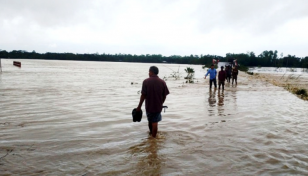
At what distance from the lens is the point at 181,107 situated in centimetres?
1058

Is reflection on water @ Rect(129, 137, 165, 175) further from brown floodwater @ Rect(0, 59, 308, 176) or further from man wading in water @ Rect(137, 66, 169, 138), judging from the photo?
man wading in water @ Rect(137, 66, 169, 138)

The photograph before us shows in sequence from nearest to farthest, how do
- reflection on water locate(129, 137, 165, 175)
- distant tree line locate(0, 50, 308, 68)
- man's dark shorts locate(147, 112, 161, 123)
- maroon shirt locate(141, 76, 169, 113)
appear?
reflection on water locate(129, 137, 165, 175), maroon shirt locate(141, 76, 169, 113), man's dark shorts locate(147, 112, 161, 123), distant tree line locate(0, 50, 308, 68)

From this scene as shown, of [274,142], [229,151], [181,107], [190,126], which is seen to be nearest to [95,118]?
[190,126]

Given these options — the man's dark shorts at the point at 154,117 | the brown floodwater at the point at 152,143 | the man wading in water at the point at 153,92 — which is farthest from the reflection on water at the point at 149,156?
the man wading in water at the point at 153,92

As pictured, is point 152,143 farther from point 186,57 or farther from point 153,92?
point 186,57

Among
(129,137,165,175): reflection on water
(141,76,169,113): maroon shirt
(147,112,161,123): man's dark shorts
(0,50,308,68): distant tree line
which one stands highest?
(0,50,308,68): distant tree line

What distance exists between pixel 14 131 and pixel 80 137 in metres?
1.87

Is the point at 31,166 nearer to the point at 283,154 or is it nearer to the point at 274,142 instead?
the point at 283,154

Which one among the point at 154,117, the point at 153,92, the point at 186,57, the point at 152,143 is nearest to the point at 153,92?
the point at 153,92

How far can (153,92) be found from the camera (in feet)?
18.8

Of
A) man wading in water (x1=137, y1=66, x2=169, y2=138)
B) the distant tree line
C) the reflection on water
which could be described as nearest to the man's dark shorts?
man wading in water (x1=137, y1=66, x2=169, y2=138)

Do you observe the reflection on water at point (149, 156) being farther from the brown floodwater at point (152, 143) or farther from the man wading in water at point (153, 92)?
the man wading in water at point (153, 92)

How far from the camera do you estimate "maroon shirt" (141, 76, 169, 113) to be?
226 inches

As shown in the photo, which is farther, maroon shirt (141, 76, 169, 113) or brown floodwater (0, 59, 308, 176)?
maroon shirt (141, 76, 169, 113)
